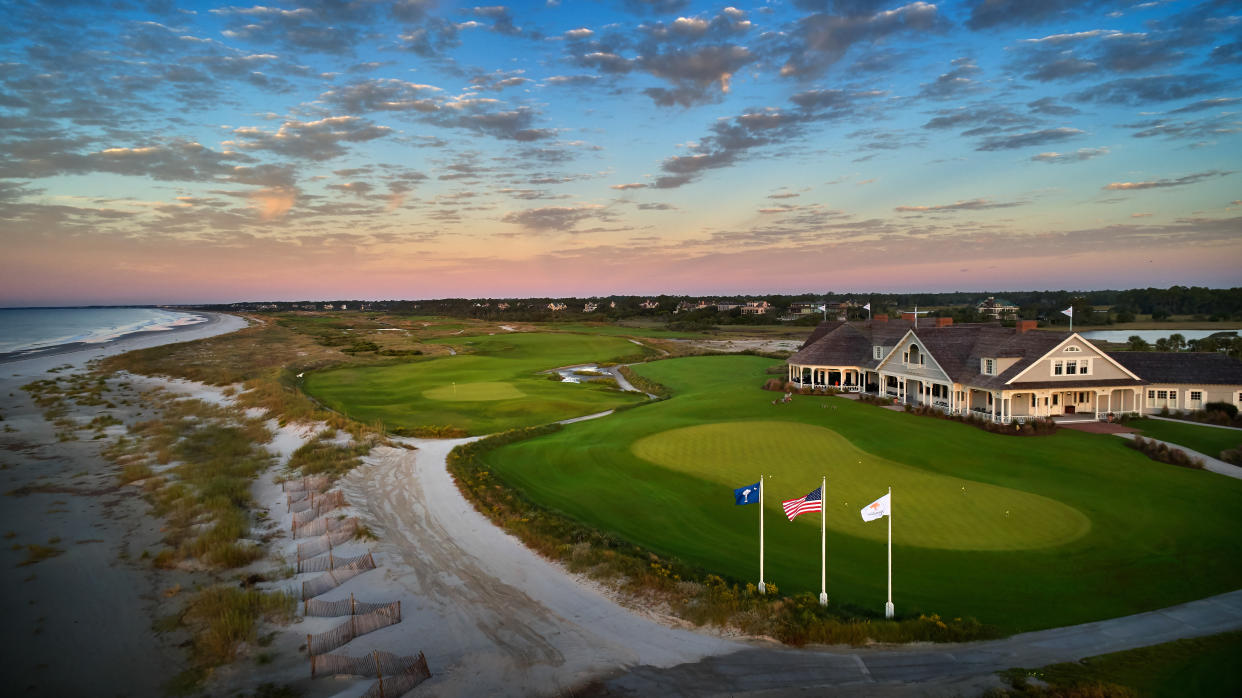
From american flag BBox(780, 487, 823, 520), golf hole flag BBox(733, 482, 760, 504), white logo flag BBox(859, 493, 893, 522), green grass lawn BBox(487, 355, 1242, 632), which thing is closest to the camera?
white logo flag BBox(859, 493, 893, 522)

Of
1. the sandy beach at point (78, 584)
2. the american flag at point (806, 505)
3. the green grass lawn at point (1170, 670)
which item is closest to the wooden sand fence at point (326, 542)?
the sandy beach at point (78, 584)

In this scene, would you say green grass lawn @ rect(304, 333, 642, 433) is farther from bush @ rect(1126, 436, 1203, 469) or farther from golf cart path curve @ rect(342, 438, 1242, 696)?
bush @ rect(1126, 436, 1203, 469)

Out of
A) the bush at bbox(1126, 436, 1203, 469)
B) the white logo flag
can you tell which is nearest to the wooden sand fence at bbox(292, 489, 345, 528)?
the white logo flag

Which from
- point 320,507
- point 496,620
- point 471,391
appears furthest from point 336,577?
point 471,391

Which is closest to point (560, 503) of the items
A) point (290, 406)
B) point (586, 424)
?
point (586, 424)

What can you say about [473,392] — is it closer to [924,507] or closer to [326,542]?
[326,542]

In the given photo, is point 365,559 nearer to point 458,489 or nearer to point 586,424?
point 458,489
